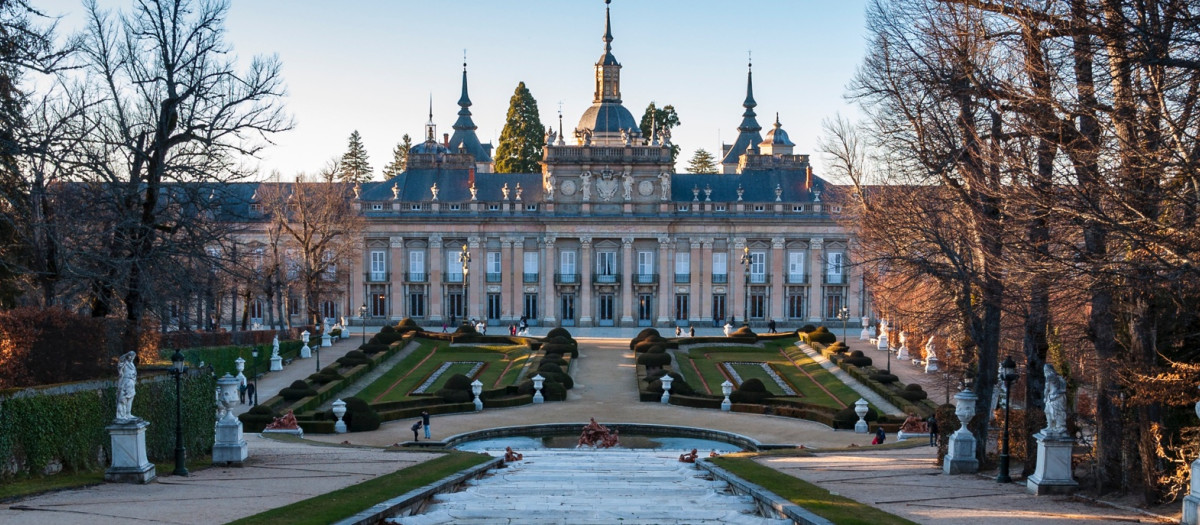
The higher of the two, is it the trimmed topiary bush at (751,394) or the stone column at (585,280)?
the stone column at (585,280)

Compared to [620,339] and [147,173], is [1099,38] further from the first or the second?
[620,339]

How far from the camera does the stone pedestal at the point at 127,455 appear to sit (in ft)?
67.2

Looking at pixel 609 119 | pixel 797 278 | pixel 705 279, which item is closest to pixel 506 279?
pixel 705 279

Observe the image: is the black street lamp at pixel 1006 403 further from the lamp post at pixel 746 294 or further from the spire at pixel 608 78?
the spire at pixel 608 78

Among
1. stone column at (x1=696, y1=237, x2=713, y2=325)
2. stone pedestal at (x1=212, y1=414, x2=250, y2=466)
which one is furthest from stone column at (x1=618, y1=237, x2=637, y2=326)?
stone pedestal at (x1=212, y1=414, x2=250, y2=466)

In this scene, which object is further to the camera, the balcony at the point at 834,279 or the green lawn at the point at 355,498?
the balcony at the point at 834,279

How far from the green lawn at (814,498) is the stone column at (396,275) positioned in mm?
51026

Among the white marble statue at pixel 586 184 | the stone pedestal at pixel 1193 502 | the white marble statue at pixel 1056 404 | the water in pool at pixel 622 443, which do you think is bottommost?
the water in pool at pixel 622 443

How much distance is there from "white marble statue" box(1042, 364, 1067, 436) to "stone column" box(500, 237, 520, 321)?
54.9 metres

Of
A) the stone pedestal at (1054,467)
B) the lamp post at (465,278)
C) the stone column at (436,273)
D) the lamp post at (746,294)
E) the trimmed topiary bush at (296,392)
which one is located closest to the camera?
the stone pedestal at (1054,467)

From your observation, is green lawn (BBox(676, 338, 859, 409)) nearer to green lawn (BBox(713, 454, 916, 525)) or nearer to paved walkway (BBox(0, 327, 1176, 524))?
paved walkway (BBox(0, 327, 1176, 524))

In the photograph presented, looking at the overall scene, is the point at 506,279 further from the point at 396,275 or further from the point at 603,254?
the point at 396,275

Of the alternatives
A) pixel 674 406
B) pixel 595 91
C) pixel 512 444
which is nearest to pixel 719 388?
pixel 674 406

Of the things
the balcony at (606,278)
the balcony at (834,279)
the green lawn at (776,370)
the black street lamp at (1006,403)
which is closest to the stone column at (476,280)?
the balcony at (606,278)
